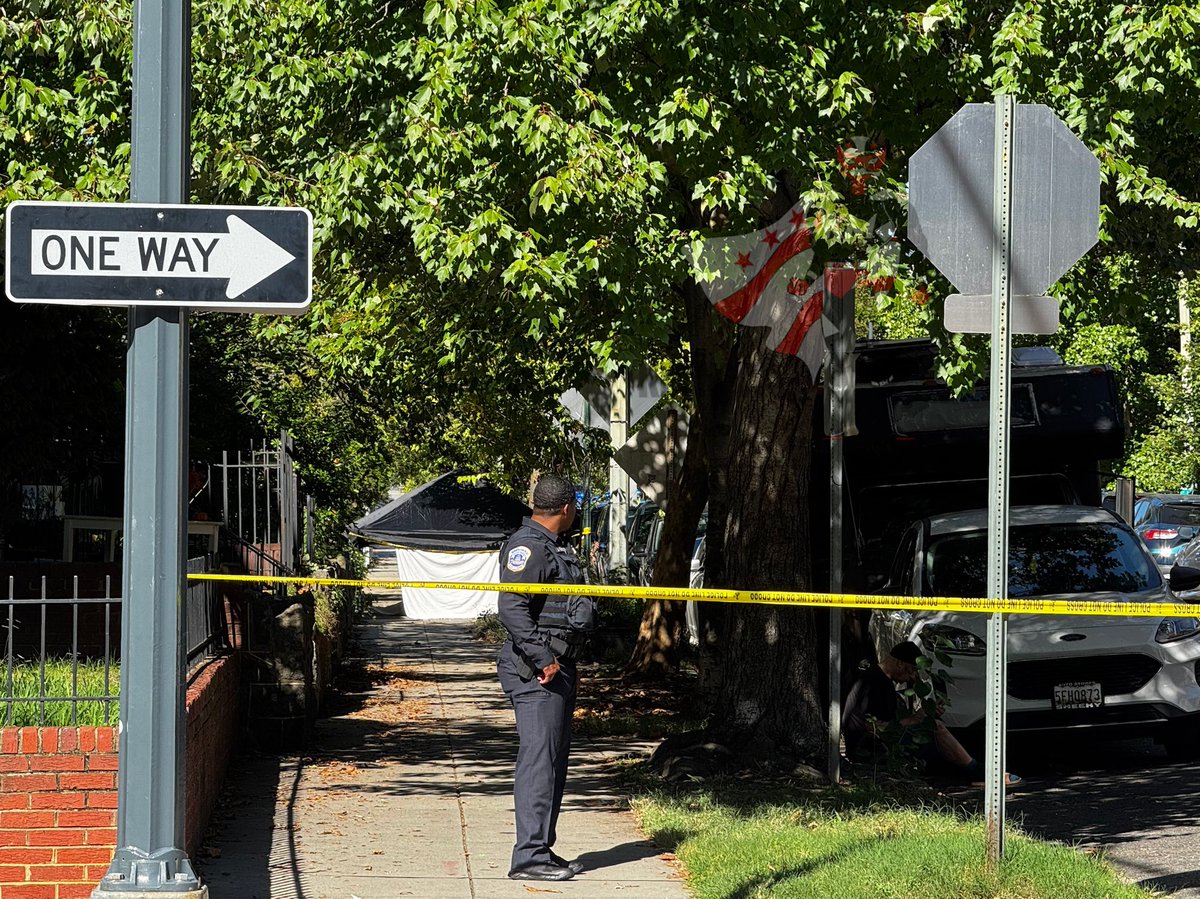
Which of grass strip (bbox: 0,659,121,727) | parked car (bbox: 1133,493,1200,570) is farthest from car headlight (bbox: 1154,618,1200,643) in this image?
parked car (bbox: 1133,493,1200,570)

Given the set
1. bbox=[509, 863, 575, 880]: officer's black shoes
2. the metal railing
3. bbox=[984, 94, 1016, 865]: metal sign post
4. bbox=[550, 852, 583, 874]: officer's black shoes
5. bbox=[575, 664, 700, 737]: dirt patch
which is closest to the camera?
bbox=[984, 94, 1016, 865]: metal sign post

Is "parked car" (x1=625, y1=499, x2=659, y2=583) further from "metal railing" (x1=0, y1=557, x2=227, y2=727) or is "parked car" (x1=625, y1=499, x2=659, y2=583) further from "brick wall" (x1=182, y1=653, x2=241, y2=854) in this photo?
"brick wall" (x1=182, y1=653, x2=241, y2=854)

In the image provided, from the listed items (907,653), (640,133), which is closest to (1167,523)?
(907,653)

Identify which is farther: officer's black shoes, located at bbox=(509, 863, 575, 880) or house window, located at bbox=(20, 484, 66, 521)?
house window, located at bbox=(20, 484, 66, 521)

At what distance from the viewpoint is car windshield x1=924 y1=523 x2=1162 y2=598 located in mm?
11609

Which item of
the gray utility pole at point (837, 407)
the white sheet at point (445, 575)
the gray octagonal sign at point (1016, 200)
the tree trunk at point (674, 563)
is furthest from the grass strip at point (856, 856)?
the white sheet at point (445, 575)

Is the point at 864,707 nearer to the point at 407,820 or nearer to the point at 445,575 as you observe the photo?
the point at 407,820

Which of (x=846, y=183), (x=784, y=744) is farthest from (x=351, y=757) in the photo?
(x=846, y=183)

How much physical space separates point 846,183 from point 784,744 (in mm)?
3540

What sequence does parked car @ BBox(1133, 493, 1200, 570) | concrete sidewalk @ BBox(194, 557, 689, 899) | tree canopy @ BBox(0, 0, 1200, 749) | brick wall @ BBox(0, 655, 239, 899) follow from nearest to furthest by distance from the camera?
brick wall @ BBox(0, 655, 239, 899)
concrete sidewalk @ BBox(194, 557, 689, 899)
tree canopy @ BBox(0, 0, 1200, 749)
parked car @ BBox(1133, 493, 1200, 570)

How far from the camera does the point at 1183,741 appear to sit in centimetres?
1128

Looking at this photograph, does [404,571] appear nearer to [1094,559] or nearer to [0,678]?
[1094,559]

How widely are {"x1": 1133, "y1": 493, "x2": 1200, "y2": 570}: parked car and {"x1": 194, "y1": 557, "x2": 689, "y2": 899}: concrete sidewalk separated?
2212cm

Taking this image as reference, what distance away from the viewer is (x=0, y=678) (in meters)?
7.98
